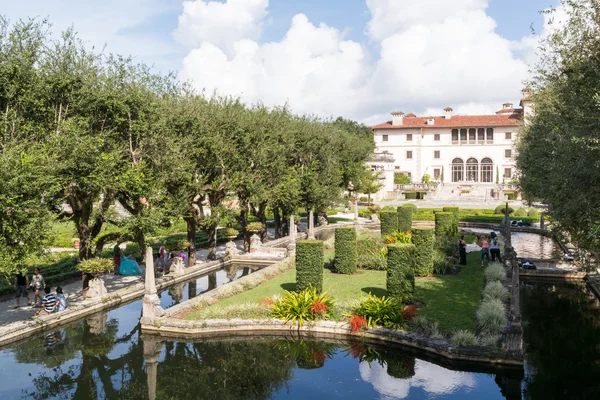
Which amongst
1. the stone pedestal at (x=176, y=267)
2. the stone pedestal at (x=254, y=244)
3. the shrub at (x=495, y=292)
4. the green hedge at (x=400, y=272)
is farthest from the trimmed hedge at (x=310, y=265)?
the stone pedestal at (x=254, y=244)

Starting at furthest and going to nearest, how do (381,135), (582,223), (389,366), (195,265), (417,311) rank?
(381,135) → (195,265) → (417,311) → (389,366) → (582,223)

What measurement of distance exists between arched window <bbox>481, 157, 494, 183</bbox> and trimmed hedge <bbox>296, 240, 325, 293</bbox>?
6276 centimetres

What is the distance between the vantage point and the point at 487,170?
7350cm

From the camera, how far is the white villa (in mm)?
72062

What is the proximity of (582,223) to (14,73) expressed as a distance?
16.2m

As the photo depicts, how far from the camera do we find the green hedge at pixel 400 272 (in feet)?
52.5

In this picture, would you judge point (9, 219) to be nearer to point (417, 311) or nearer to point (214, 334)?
point (214, 334)

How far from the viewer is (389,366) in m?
12.3

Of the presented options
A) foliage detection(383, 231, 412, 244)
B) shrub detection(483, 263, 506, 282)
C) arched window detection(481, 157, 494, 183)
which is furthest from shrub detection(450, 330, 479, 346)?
arched window detection(481, 157, 494, 183)

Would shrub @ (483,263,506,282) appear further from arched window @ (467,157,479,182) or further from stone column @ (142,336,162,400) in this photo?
arched window @ (467,157,479,182)

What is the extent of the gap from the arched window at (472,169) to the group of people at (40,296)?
67.3 m

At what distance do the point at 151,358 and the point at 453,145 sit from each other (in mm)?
68697

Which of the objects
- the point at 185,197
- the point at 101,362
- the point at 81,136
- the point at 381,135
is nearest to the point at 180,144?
the point at 185,197

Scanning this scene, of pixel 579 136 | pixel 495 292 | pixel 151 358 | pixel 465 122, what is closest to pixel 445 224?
pixel 495 292
